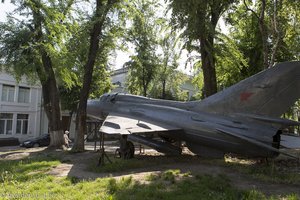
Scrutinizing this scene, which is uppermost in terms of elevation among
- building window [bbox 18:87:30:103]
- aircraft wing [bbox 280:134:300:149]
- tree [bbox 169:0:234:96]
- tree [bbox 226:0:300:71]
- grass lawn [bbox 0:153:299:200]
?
tree [bbox 226:0:300:71]

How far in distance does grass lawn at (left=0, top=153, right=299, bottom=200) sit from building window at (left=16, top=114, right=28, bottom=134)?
116 feet

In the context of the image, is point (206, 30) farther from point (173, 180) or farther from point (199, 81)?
point (199, 81)

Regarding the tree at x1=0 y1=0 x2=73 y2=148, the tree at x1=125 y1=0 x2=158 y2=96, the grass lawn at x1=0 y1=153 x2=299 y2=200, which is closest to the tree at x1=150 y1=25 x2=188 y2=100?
the tree at x1=125 y1=0 x2=158 y2=96

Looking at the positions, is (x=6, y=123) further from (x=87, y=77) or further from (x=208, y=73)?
(x=208, y=73)

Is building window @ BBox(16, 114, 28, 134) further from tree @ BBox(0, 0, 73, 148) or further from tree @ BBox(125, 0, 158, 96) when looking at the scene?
tree @ BBox(0, 0, 73, 148)

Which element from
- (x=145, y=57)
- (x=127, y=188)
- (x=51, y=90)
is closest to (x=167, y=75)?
(x=145, y=57)

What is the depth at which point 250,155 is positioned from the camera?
13234 millimetres

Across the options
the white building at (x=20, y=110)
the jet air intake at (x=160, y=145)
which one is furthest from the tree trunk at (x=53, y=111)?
the white building at (x=20, y=110)

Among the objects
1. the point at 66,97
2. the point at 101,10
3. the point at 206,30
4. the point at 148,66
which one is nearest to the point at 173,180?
the point at 206,30

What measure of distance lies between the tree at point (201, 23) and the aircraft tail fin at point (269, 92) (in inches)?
169

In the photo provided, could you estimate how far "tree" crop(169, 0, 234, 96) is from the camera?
49.7 feet

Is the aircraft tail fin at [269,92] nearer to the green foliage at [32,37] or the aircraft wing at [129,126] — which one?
the aircraft wing at [129,126]

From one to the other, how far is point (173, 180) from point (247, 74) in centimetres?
1949

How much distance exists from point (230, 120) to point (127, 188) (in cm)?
563
